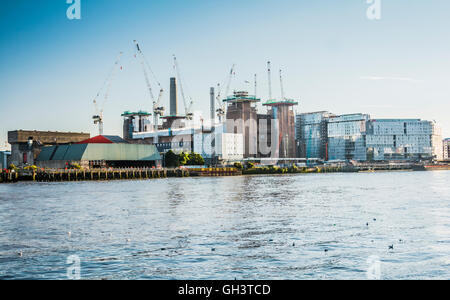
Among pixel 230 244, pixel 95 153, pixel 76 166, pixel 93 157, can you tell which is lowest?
pixel 230 244

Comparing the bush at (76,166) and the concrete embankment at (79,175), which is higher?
the bush at (76,166)

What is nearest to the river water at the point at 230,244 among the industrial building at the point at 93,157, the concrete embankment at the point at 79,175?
the concrete embankment at the point at 79,175

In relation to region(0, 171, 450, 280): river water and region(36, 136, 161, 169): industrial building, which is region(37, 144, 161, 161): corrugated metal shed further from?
region(0, 171, 450, 280): river water

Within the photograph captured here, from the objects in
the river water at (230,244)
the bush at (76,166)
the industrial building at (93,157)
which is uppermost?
the industrial building at (93,157)

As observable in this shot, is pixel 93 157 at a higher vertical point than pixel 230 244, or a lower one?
higher

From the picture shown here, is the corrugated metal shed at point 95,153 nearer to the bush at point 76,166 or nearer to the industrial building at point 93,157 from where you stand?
the industrial building at point 93,157

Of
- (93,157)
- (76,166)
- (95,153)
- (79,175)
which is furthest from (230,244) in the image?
(95,153)

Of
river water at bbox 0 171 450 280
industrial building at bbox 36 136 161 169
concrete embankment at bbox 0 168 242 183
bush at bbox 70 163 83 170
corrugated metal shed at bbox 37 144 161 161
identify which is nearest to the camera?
river water at bbox 0 171 450 280

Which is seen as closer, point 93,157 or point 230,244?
point 230,244

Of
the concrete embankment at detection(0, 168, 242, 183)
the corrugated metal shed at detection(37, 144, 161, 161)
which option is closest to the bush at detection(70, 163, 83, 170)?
the corrugated metal shed at detection(37, 144, 161, 161)

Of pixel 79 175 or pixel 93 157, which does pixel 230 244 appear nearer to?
pixel 79 175

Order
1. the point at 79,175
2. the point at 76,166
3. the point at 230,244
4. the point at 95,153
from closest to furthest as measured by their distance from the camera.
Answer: the point at 230,244, the point at 79,175, the point at 76,166, the point at 95,153

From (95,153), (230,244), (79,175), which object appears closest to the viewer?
(230,244)
